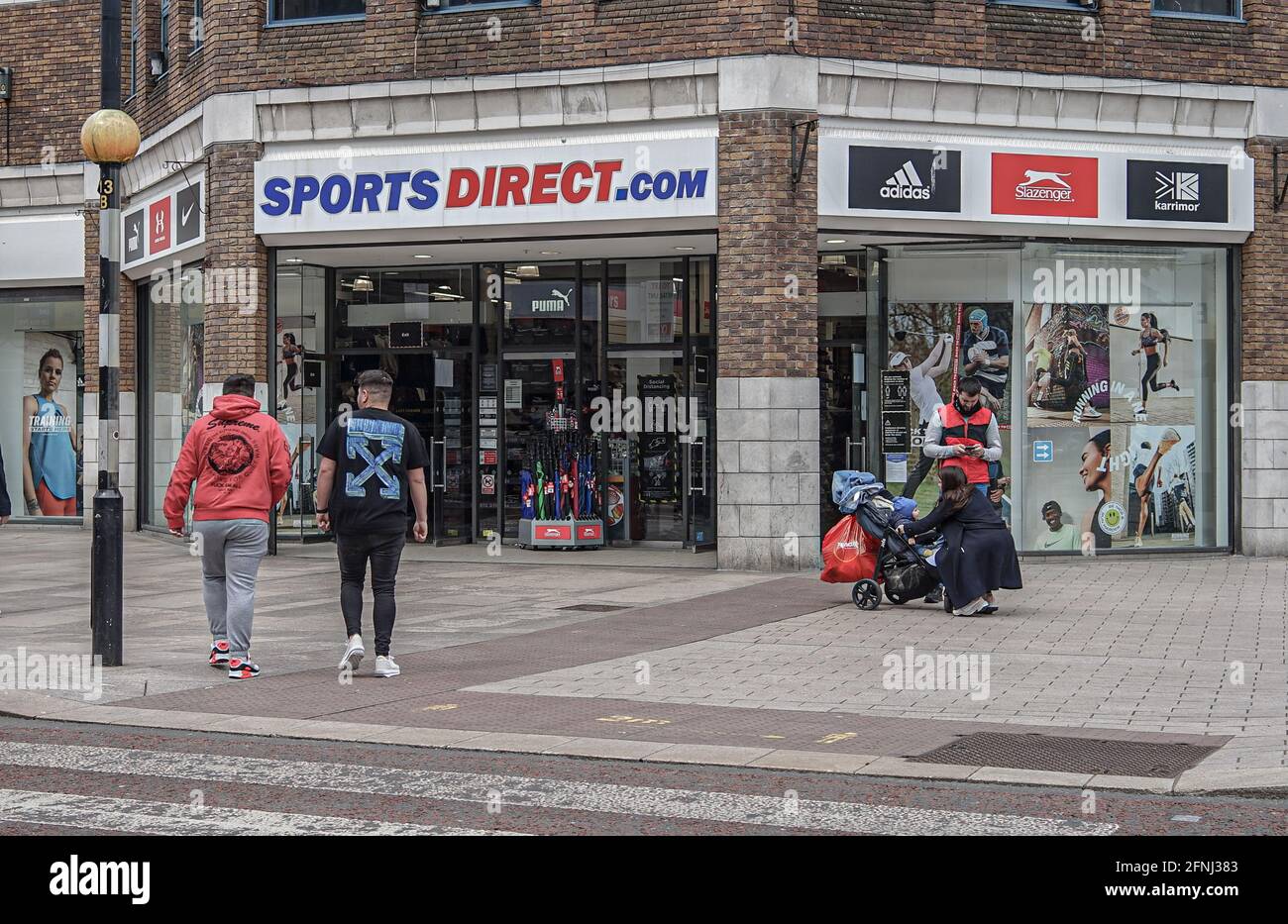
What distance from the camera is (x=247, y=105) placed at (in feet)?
62.7

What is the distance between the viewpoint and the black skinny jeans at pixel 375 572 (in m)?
10.3

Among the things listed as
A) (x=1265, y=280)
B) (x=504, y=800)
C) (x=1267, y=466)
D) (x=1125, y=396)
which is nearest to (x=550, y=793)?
(x=504, y=800)

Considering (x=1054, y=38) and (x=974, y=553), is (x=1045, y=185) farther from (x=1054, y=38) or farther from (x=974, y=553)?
(x=974, y=553)

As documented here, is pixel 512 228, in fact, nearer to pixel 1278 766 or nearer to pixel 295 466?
pixel 295 466

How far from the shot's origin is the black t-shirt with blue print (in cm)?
1019

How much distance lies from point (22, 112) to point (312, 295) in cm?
752

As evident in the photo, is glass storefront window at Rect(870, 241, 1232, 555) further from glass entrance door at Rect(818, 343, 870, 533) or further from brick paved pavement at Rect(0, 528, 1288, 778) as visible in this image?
brick paved pavement at Rect(0, 528, 1288, 778)

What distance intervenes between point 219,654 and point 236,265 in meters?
9.70

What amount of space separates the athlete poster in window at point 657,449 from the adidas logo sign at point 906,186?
3787 millimetres

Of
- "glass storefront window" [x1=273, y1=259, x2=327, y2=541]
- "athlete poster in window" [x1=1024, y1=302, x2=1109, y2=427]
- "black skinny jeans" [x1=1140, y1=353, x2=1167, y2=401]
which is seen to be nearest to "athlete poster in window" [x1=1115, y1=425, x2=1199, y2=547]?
"black skinny jeans" [x1=1140, y1=353, x2=1167, y2=401]

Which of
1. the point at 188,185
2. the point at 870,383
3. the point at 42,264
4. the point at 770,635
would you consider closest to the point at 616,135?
the point at 870,383

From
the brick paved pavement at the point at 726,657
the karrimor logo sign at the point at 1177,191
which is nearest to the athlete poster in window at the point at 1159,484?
the brick paved pavement at the point at 726,657

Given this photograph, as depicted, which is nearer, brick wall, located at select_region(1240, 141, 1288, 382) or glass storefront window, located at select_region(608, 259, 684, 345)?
brick wall, located at select_region(1240, 141, 1288, 382)

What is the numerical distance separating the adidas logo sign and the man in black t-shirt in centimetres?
877
